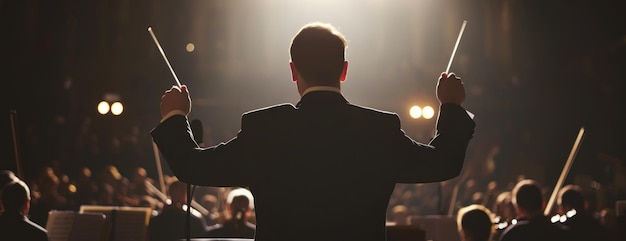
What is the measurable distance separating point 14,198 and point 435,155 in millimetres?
4037

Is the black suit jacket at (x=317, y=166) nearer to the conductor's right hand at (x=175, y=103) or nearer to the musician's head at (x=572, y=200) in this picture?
the conductor's right hand at (x=175, y=103)

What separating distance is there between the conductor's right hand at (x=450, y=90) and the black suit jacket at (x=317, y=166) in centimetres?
25

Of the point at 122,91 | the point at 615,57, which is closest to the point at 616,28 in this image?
the point at 615,57

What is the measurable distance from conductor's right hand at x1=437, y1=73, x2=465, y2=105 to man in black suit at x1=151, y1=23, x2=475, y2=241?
0.68ft

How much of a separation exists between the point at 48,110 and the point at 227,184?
52.1 feet

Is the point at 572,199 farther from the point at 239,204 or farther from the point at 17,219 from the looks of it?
the point at 17,219

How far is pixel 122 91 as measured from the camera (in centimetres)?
1861

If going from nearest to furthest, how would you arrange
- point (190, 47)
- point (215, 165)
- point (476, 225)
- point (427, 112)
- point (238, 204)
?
1. point (215, 165)
2. point (476, 225)
3. point (238, 204)
4. point (427, 112)
5. point (190, 47)

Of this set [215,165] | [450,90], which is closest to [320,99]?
[215,165]

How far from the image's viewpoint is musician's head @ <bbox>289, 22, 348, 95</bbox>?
2781mm

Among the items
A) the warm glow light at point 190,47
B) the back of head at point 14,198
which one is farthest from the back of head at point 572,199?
the warm glow light at point 190,47

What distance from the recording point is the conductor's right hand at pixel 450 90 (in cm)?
298

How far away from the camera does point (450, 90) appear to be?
9.80ft

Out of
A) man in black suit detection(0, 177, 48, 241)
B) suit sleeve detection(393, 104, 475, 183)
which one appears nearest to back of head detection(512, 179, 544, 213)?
man in black suit detection(0, 177, 48, 241)
